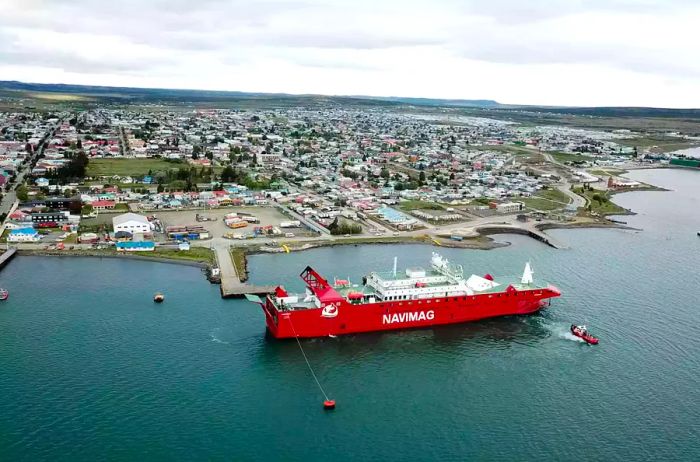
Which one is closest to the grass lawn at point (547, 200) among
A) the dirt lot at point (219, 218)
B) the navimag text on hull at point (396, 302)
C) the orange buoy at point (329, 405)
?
the dirt lot at point (219, 218)

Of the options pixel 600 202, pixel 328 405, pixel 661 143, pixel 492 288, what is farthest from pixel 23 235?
pixel 661 143

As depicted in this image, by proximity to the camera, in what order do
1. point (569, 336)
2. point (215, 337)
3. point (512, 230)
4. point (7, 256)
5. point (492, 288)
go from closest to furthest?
point (215, 337)
point (569, 336)
point (492, 288)
point (7, 256)
point (512, 230)

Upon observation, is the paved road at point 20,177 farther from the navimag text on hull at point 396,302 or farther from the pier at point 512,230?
the pier at point 512,230

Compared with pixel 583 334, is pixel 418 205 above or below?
above

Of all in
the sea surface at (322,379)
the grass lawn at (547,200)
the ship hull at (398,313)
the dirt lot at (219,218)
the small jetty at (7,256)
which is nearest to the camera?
the sea surface at (322,379)

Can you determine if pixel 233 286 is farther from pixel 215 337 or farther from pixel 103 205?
pixel 103 205

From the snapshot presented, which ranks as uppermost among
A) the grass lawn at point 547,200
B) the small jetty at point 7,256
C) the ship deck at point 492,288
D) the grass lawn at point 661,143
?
the grass lawn at point 661,143

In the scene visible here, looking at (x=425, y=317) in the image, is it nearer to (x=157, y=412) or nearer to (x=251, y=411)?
(x=251, y=411)

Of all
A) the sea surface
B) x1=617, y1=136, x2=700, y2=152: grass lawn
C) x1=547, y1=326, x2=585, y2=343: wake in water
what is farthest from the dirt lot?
x1=617, y1=136, x2=700, y2=152: grass lawn
